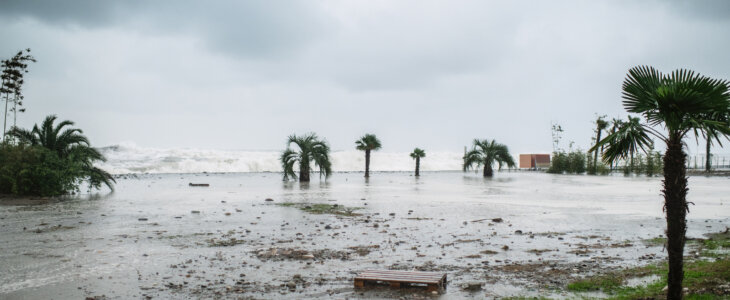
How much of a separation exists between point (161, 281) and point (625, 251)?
27.6 ft

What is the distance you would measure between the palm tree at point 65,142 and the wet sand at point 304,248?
729cm

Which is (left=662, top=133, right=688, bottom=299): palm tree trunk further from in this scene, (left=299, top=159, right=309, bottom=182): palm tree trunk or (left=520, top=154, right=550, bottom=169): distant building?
(left=520, top=154, right=550, bottom=169): distant building

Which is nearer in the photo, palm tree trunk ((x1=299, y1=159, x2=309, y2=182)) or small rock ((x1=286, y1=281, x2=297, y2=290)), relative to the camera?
small rock ((x1=286, y1=281, x2=297, y2=290))

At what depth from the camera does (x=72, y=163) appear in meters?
24.2

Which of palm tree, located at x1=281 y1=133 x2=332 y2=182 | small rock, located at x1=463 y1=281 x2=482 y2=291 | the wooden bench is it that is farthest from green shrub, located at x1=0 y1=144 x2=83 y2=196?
small rock, located at x1=463 y1=281 x2=482 y2=291

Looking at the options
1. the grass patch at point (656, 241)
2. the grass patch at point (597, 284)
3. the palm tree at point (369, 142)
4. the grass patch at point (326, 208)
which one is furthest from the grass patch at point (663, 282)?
the palm tree at point (369, 142)

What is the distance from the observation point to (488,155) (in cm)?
5547

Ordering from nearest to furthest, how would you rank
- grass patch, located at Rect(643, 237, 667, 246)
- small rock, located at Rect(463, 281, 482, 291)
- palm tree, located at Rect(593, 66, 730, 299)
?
palm tree, located at Rect(593, 66, 730, 299) < small rock, located at Rect(463, 281, 482, 291) < grass patch, located at Rect(643, 237, 667, 246)

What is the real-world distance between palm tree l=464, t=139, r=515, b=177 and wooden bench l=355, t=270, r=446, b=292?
49060mm

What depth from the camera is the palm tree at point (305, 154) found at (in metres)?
38.3

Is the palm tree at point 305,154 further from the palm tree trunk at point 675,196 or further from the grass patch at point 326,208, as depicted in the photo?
the palm tree trunk at point 675,196

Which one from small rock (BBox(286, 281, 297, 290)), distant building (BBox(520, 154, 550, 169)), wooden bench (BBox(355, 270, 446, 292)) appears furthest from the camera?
distant building (BBox(520, 154, 550, 169))

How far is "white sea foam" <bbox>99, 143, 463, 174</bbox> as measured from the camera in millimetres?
67750

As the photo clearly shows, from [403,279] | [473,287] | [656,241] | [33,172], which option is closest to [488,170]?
[33,172]
